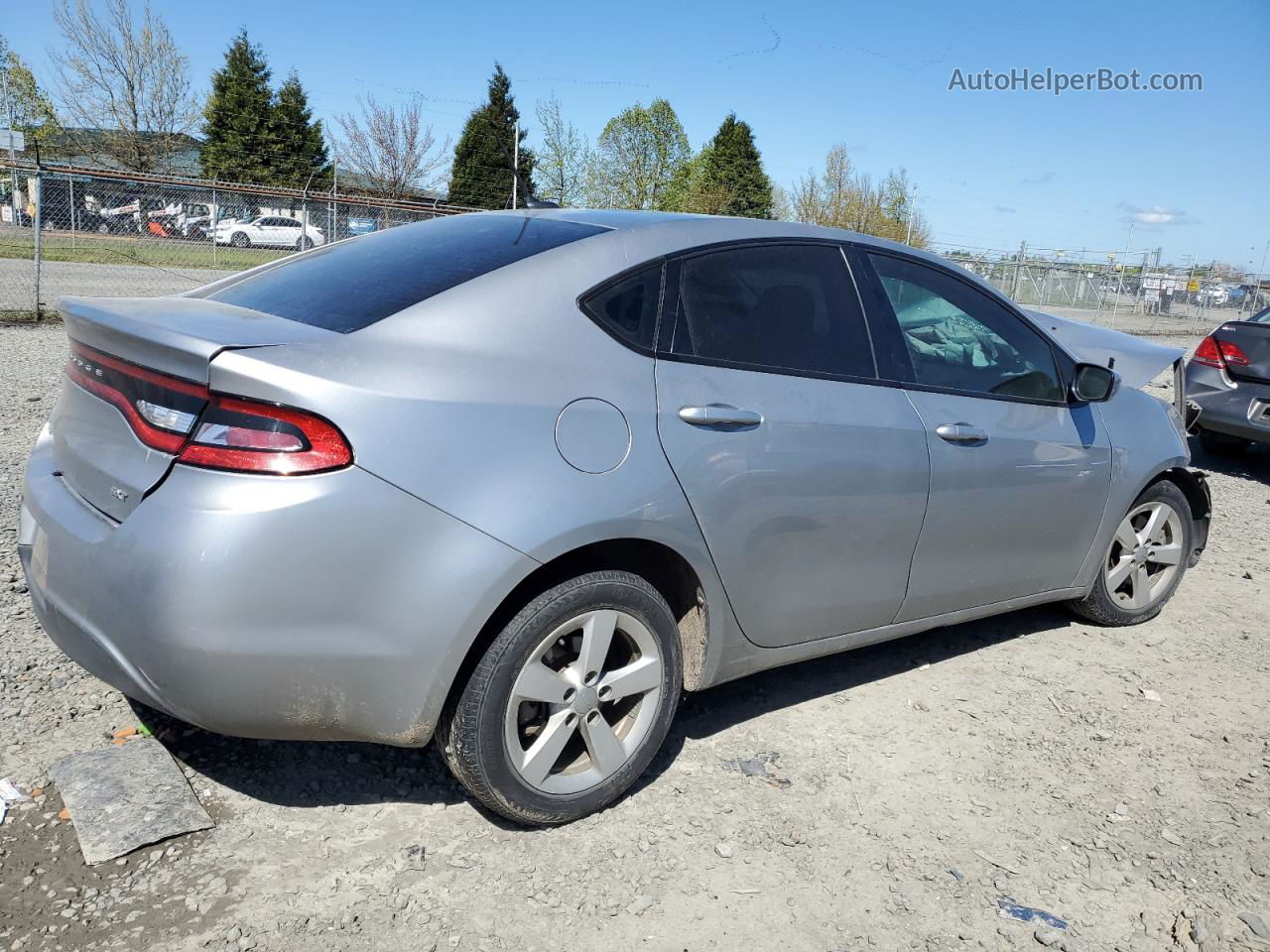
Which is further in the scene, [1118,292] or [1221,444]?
[1118,292]

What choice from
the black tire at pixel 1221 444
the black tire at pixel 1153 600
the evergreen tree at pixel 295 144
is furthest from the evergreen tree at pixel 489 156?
the black tire at pixel 1153 600

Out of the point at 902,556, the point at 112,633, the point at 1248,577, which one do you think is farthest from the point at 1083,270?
the point at 112,633

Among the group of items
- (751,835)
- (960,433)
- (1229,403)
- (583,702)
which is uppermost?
(960,433)

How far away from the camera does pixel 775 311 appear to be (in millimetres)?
3164

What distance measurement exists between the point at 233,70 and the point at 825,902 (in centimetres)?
4745

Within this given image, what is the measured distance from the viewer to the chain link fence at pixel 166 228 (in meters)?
15.9

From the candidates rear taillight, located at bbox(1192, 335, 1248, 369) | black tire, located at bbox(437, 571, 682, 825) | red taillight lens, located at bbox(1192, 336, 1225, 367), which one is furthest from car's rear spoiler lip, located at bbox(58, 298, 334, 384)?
red taillight lens, located at bbox(1192, 336, 1225, 367)

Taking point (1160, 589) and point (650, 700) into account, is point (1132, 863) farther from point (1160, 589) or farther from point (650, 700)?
point (1160, 589)

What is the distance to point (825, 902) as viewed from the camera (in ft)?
8.42

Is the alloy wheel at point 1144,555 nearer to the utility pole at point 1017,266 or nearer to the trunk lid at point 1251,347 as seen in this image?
the trunk lid at point 1251,347

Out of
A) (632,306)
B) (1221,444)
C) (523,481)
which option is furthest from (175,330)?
(1221,444)

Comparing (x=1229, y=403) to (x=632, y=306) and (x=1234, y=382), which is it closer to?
(x=1234, y=382)

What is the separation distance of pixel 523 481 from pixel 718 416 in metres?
0.68

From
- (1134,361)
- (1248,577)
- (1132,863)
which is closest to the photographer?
(1132,863)
